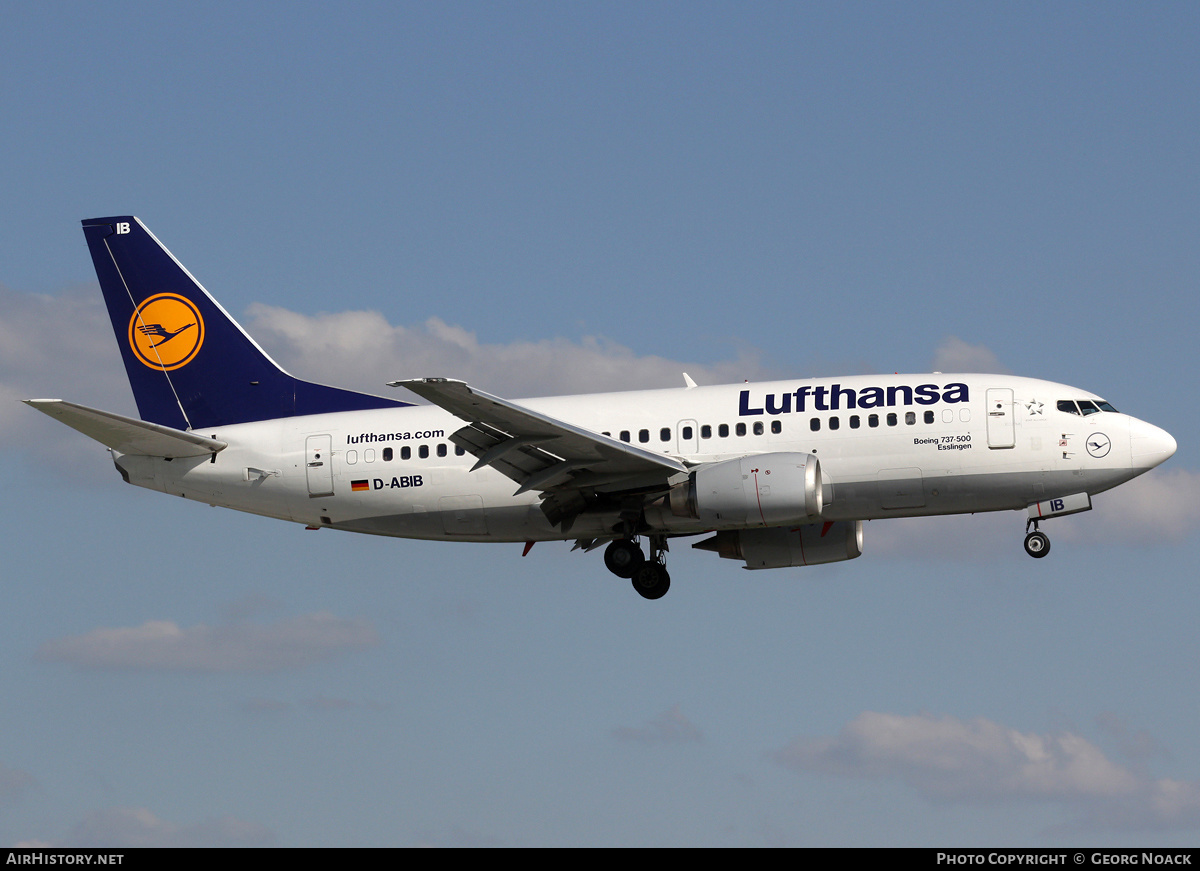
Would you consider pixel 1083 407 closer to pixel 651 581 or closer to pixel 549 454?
pixel 651 581

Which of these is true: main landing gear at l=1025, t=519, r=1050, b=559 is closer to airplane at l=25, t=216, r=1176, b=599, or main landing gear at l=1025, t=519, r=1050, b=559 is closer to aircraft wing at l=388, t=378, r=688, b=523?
airplane at l=25, t=216, r=1176, b=599

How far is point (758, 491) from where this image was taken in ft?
111

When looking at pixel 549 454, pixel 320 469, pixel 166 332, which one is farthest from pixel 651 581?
pixel 166 332

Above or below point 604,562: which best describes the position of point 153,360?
above

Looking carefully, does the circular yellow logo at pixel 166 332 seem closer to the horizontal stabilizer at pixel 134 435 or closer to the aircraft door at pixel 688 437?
the horizontal stabilizer at pixel 134 435

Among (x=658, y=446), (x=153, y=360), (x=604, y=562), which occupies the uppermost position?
(x=153, y=360)

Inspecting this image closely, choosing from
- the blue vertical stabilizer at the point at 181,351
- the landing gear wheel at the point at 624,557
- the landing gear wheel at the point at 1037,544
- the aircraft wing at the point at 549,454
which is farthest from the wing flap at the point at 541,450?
the landing gear wheel at the point at 1037,544

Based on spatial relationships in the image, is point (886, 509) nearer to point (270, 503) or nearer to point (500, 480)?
point (500, 480)

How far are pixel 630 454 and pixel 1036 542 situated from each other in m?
10.6

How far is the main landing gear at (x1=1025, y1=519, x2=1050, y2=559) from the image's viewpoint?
119ft

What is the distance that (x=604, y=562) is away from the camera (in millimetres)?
37906
